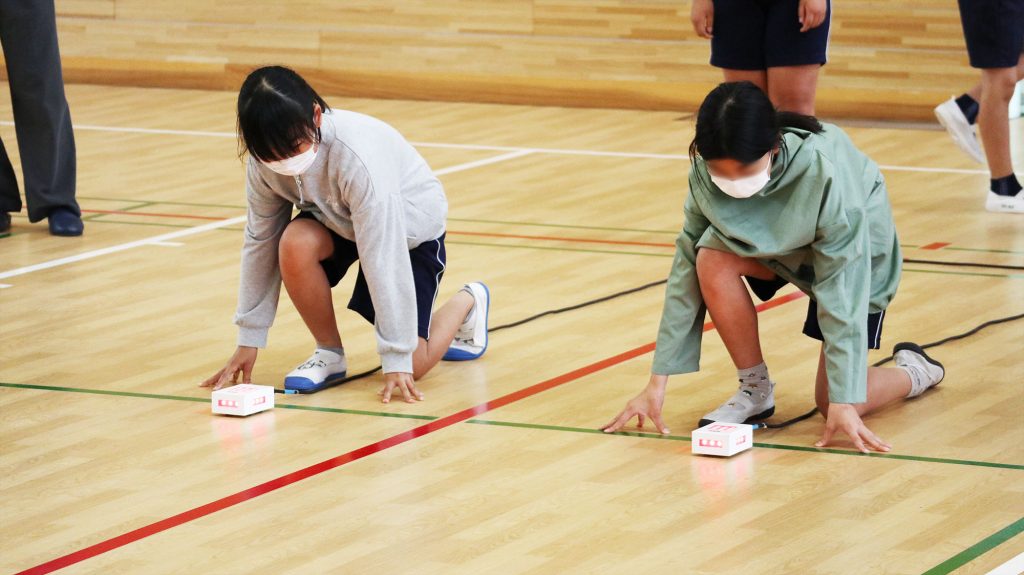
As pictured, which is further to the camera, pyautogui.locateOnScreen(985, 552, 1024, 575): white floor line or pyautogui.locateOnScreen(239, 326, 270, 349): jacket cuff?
pyautogui.locateOnScreen(239, 326, 270, 349): jacket cuff

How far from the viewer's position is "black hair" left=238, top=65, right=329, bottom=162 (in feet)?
9.05

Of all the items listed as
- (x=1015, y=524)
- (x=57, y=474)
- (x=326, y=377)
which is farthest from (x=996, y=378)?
(x=57, y=474)

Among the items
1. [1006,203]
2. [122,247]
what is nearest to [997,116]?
[1006,203]

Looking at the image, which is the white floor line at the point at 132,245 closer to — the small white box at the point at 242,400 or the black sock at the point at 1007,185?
the small white box at the point at 242,400

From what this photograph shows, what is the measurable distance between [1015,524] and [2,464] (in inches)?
64.6

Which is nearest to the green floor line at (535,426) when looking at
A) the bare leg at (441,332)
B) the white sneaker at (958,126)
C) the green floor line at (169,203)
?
the bare leg at (441,332)

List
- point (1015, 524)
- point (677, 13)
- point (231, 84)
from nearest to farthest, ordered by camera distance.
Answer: point (1015, 524) < point (677, 13) < point (231, 84)

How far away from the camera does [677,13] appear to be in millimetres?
7652

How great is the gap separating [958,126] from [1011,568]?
3.48 m

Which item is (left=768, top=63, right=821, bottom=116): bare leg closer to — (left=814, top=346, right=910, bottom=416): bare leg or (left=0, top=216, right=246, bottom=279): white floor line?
(left=814, top=346, right=910, bottom=416): bare leg

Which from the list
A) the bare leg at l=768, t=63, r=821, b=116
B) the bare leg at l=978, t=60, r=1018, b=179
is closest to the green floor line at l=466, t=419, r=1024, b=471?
the bare leg at l=768, t=63, r=821, b=116

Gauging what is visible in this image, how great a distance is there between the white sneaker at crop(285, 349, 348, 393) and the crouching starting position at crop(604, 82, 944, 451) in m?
0.65

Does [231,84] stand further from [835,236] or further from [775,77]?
[835,236]

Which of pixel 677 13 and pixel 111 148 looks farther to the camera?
pixel 677 13
